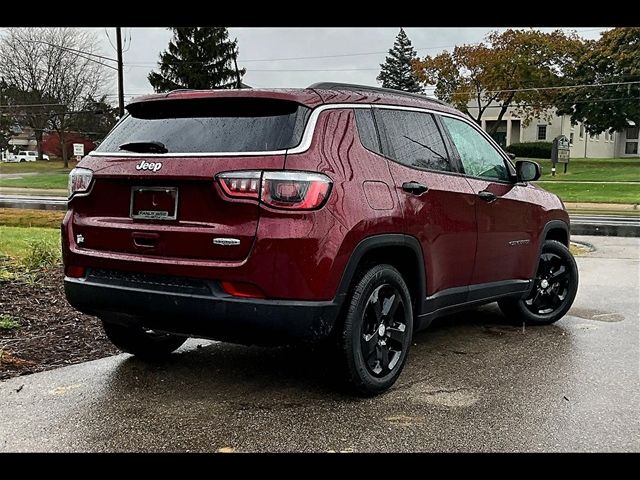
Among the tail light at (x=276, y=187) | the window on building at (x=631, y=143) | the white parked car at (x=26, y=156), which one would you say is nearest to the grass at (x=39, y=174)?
the white parked car at (x=26, y=156)

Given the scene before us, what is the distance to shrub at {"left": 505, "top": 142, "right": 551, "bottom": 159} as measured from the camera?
58.9 meters

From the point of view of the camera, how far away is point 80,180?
13.4ft

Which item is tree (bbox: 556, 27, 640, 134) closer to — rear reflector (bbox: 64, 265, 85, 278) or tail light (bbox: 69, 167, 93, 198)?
tail light (bbox: 69, 167, 93, 198)

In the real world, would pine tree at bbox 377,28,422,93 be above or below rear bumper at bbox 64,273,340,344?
above

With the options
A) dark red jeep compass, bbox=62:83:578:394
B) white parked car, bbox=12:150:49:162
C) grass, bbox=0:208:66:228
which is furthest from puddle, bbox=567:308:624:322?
white parked car, bbox=12:150:49:162

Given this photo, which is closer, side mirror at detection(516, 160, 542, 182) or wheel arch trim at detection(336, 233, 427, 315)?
wheel arch trim at detection(336, 233, 427, 315)

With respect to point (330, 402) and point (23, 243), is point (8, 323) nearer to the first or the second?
point (330, 402)

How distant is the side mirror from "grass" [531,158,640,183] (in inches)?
1445

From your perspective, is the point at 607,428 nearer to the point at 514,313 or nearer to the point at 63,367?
the point at 514,313

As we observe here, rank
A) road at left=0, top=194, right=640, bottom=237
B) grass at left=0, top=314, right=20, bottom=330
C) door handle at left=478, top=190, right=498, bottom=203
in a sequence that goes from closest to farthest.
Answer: door handle at left=478, top=190, right=498, bottom=203, grass at left=0, top=314, right=20, bottom=330, road at left=0, top=194, right=640, bottom=237

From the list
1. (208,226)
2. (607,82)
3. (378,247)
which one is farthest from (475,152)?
(607,82)
